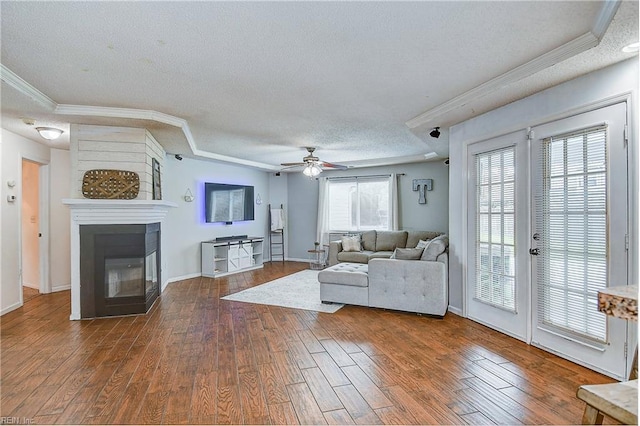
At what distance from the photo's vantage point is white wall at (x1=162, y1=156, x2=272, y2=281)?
628cm

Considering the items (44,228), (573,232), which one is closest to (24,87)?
(44,228)

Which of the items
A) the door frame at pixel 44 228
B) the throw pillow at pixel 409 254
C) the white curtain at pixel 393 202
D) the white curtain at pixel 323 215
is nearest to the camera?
the throw pillow at pixel 409 254

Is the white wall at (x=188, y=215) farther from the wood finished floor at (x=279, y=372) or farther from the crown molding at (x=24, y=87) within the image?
the crown molding at (x=24, y=87)

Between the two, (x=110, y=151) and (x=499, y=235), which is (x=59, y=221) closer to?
(x=110, y=151)

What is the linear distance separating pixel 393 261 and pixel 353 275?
58 centimetres

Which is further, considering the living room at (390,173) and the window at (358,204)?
the window at (358,204)

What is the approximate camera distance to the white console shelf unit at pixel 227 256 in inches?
267

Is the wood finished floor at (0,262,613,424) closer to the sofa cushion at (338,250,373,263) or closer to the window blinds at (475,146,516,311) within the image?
the window blinds at (475,146,516,311)

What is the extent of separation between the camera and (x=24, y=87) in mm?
3092

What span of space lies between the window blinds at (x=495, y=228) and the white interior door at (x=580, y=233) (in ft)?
0.89

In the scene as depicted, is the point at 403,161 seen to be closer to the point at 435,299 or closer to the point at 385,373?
the point at 435,299

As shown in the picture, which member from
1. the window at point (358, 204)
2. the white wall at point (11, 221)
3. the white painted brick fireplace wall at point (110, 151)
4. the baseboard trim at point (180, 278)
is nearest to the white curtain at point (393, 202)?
the window at point (358, 204)

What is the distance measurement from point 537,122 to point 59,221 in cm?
695

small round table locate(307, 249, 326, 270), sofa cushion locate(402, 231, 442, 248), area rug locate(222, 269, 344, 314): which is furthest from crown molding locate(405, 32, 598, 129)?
small round table locate(307, 249, 326, 270)
